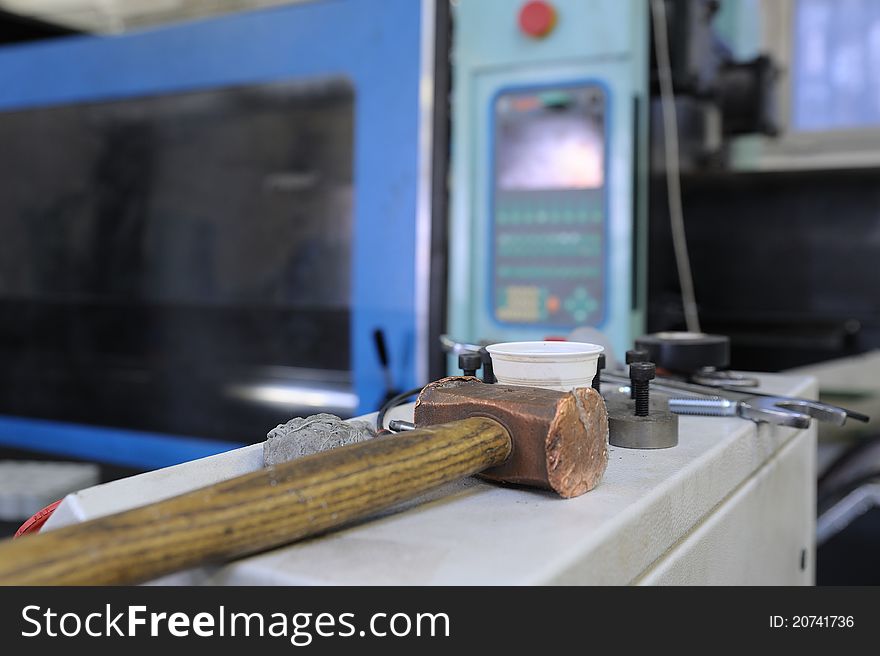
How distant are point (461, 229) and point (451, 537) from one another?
4.01 ft

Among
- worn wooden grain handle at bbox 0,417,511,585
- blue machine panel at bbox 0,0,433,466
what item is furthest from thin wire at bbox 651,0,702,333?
worn wooden grain handle at bbox 0,417,511,585

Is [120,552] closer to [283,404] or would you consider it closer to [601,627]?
[601,627]

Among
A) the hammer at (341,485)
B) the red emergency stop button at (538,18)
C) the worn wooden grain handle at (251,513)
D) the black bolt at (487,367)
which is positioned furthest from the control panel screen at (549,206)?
the worn wooden grain handle at (251,513)

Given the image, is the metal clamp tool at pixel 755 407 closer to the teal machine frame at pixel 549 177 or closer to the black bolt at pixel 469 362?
the black bolt at pixel 469 362

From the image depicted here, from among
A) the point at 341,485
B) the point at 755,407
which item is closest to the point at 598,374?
the point at 755,407

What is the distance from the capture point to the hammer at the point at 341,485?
36 cm

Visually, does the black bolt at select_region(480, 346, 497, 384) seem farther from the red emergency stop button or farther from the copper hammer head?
the red emergency stop button

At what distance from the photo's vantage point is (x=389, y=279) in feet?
5.32

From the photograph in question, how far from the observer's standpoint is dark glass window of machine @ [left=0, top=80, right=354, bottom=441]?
1.71 meters

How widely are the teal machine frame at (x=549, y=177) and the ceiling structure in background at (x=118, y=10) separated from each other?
1017mm

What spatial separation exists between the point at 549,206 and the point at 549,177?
61 mm

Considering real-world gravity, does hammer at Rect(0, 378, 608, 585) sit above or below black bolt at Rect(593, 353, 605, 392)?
below

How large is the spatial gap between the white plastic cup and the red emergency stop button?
1.07m

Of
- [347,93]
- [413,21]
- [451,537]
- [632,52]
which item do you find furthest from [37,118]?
[451,537]
